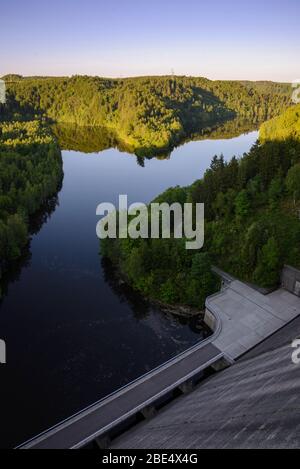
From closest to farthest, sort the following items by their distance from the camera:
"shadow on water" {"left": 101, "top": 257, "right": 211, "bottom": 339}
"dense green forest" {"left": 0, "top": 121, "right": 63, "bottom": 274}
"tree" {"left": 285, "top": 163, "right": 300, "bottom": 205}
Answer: "shadow on water" {"left": 101, "top": 257, "right": 211, "bottom": 339}
"tree" {"left": 285, "top": 163, "right": 300, "bottom": 205}
"dense green forest" {"left": 0, "top": 121, "right": 63, "bottom": 274}

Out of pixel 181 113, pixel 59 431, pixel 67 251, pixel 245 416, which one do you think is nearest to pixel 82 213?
pixel 67 251

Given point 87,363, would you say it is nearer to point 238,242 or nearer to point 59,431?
point 59,431

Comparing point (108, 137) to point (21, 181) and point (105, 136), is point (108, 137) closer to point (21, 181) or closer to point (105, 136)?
point (105, 136)

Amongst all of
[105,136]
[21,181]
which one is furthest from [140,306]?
[105,136]

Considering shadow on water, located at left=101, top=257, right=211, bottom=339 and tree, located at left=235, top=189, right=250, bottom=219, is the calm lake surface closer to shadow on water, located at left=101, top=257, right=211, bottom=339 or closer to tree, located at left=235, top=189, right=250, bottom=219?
shadow on water, located at left=101, top=257, right=211, bottom=339

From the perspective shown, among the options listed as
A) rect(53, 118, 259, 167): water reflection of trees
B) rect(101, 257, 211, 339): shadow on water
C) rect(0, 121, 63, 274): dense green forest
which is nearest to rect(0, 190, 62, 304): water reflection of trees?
rect(0, 121, 63, 274): dense green forest

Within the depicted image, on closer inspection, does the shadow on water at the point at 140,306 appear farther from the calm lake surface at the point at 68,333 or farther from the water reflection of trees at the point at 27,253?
the water reflection of trees at the point at 27,253

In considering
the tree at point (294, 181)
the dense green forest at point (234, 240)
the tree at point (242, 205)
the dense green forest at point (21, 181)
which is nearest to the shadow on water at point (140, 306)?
the dense green forest at point (234, 240)
